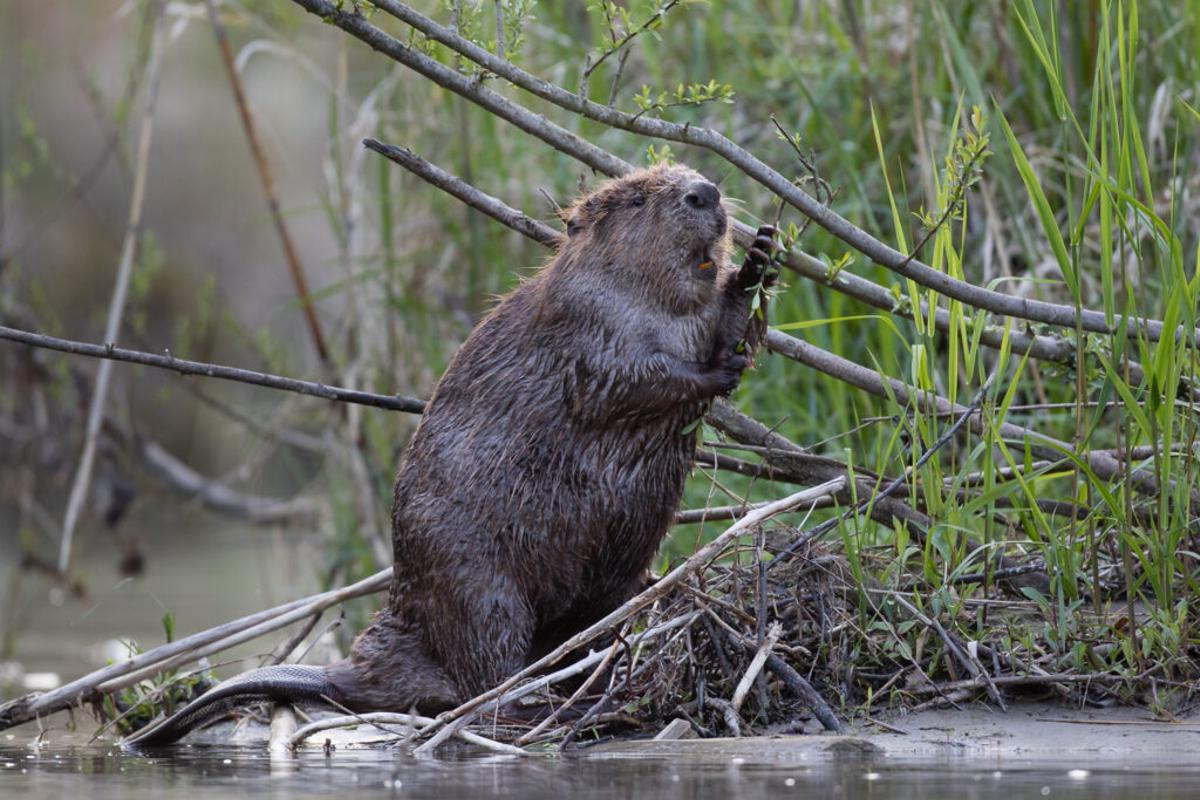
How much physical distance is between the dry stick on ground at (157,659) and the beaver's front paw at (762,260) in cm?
101

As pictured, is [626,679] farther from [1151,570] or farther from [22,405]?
[22,405]

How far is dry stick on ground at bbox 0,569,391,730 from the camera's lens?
3.28 m

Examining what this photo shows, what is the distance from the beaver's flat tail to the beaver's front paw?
1.14 meters

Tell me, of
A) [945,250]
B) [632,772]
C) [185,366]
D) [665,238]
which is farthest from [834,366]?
[185,366]

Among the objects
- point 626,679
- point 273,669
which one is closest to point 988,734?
point 626,679

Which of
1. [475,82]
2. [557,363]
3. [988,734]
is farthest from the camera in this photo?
[557,363]

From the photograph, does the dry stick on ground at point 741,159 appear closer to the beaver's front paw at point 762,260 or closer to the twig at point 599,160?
the twig at point 599,160

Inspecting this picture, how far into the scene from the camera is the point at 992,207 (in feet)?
14.7

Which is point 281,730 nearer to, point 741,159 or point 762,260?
point 762,260

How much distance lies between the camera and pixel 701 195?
3.11m

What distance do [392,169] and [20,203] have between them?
13.2ft

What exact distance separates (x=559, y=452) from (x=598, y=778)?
0.83 m

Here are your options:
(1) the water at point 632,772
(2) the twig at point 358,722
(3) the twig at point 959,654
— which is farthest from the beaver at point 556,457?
(3) the twig at point 959,654

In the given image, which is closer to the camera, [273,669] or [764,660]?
[764,660]
